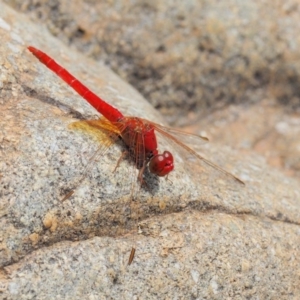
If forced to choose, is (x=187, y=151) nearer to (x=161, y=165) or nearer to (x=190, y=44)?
(x=161, y=165)

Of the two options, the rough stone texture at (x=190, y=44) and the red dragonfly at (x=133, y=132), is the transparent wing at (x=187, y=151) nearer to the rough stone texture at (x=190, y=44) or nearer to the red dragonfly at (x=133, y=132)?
the red dragonfly at (x=133, y=132)

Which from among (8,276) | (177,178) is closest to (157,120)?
(177,178)

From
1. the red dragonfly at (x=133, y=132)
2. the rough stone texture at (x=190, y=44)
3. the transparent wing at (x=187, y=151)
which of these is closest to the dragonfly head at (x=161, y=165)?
the red dragonfly at (x=133, y=132)

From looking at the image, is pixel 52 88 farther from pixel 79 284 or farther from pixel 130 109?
pixel 79 284

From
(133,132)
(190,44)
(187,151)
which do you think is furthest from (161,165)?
(190,44)

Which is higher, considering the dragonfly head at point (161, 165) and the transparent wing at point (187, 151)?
the dragonfly head at point (161, 165)

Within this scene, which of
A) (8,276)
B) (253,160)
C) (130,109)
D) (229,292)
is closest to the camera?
(8,276)
